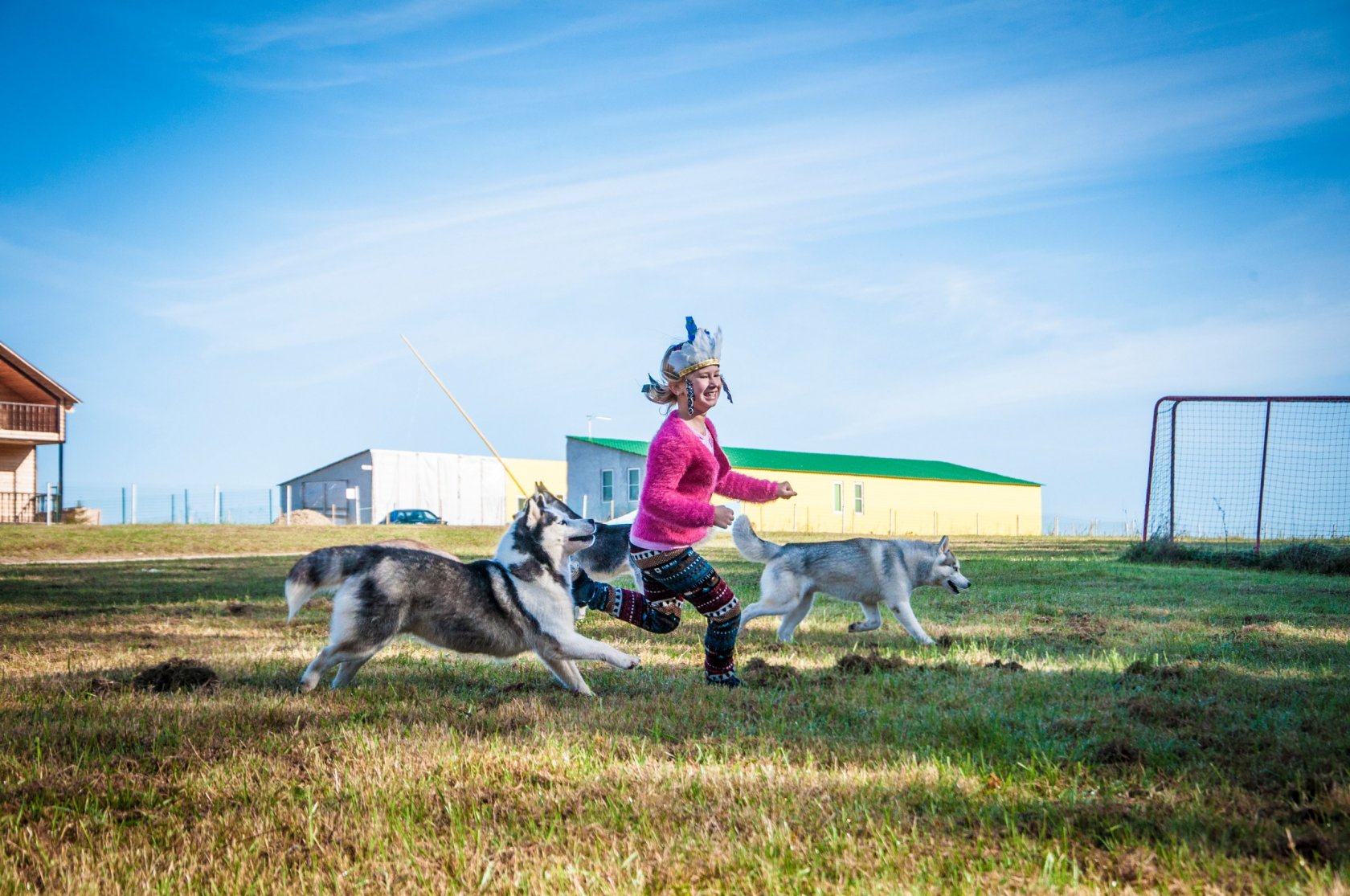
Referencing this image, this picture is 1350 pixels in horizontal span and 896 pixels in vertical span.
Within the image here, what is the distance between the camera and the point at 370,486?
183ft

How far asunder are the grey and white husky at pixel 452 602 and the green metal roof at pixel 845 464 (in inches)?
1517

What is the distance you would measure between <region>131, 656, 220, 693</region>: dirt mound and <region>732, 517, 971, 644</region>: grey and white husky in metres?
3.87

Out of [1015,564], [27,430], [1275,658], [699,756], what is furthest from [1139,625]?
[27,430]

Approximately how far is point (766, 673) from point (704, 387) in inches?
75.1

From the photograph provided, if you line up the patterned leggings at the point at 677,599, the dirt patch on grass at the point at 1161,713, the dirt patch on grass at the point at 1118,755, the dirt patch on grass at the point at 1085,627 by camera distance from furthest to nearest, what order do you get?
the dirt patch on grass at the point at 1085,627
the patterned leggings at the point at 677,599
the dirt patch on grass at the point at 1161,713
the dirt patch on grass at the point at 1118,755

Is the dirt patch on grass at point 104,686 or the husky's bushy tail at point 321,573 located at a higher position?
the husky's bushy tail at point 321,573

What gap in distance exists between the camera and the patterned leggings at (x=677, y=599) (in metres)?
5.88

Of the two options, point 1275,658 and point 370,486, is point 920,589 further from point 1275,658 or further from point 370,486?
point 370,486

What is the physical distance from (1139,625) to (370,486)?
2025 inches

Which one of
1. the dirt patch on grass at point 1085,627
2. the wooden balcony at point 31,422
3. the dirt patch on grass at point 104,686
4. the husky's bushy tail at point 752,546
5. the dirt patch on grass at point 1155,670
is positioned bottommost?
the dirt patch on grass at point 1085,627

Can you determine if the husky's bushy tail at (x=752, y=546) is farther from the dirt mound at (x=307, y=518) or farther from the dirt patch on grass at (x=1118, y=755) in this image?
the dirt mound at (x=307, y=518)

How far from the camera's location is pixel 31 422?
40188mm

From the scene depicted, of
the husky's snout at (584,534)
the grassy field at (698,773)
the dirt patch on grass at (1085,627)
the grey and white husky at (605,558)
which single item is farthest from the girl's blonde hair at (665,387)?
the grey and white husky at (605,558)

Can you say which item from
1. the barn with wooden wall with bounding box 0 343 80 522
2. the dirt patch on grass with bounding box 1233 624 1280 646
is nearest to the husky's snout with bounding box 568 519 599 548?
the dirt patch on grass with bounding box 1233 624 1280 646
